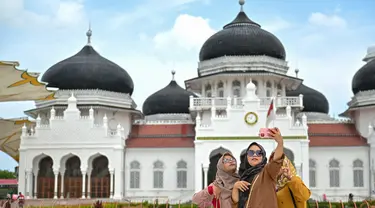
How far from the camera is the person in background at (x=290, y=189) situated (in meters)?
5.62

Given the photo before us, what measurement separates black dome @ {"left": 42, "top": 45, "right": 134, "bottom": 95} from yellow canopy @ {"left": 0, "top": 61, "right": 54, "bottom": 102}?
8312mm

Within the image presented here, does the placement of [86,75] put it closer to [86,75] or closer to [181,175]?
[86,75]

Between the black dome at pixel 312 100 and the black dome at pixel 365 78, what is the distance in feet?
23.8

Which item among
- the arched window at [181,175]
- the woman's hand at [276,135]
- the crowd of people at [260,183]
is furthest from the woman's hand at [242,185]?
the arched window at [181,175]

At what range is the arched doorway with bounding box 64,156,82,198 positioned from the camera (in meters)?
33.9

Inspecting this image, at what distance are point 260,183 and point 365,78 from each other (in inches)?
1329

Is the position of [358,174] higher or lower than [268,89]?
lower

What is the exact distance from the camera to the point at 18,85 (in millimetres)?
25766

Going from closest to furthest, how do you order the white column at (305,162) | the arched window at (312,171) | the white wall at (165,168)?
the white column at (305,162) → the arched window at (312,171) → the white wall at (165,168)

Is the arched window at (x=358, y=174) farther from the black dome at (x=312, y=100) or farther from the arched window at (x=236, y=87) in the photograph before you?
the black dome at (x=312, y=100)

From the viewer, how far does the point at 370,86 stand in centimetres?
3684

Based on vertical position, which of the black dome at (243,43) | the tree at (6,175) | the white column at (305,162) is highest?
the black dome at (243,43)

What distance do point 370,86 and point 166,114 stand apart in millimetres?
15617

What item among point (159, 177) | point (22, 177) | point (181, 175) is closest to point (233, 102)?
point (181, 175)
